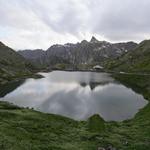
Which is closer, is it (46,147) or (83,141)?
→ (46,147)

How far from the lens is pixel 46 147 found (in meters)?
30.7

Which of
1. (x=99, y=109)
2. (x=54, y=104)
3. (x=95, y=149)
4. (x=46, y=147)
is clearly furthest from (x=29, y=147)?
(x=54, y=104)

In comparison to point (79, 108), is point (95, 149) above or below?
below

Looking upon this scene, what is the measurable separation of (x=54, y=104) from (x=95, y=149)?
68722 millimetres

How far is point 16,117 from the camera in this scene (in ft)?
164

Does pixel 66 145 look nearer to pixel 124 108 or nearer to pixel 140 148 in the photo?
pixel 140 148

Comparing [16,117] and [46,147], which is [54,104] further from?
[46,147]

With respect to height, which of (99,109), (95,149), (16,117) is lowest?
(95,149)

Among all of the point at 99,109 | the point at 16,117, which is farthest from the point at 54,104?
the point at 16,117

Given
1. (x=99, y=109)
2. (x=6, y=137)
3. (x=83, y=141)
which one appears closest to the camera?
(x=6, y=137)

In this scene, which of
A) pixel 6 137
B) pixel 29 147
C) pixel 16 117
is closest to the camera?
pixel 29 147

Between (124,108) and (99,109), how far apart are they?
9079 mm

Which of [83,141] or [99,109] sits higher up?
[99,109]

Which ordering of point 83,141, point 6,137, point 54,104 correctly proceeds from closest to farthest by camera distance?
1. point 6,137
2. point 83,141
3. point 54,104
